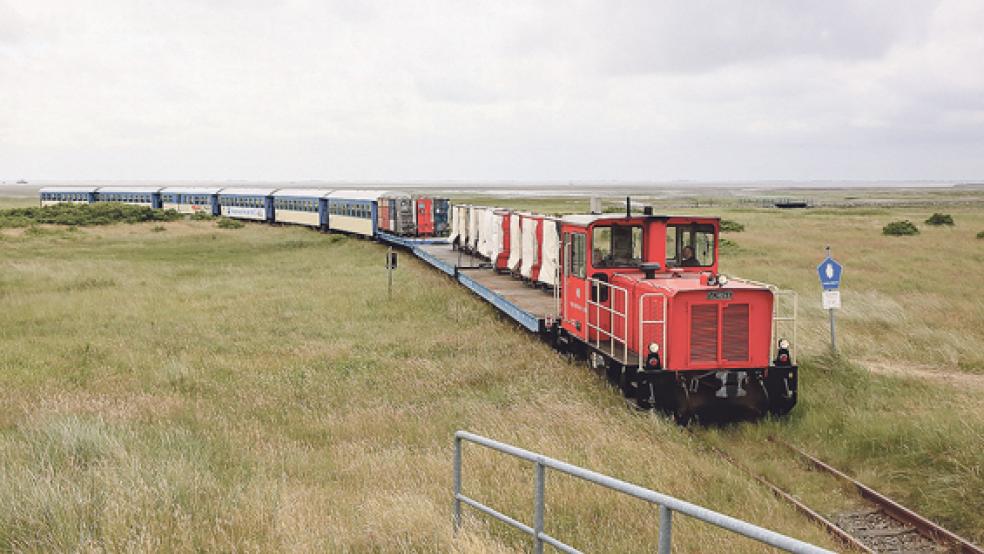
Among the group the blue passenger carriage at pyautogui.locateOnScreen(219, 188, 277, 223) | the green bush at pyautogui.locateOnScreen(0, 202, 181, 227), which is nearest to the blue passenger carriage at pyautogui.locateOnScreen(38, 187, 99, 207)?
the green bush at pyautogui.locateOnScreen(0, 202, 181, 227)

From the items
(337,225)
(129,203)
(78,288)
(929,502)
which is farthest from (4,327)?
(129,203)

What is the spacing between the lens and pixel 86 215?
64250 millimetres

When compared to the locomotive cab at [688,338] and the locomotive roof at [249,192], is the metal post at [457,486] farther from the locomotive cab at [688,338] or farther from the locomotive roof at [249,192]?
the locomotive roof at [249,192]

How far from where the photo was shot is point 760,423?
1262 centimetres

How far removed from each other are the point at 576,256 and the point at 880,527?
699cm

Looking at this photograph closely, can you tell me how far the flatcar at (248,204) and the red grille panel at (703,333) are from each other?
179 feet

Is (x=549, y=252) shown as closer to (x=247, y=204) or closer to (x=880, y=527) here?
(x=880, y=527)

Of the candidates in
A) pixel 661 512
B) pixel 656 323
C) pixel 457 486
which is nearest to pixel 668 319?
pixel 656 323

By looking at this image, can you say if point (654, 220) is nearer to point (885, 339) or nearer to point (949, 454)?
point (949, 454)

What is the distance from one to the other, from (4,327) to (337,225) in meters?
32.0

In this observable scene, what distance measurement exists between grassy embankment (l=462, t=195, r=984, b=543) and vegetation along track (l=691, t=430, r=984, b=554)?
0.37 m

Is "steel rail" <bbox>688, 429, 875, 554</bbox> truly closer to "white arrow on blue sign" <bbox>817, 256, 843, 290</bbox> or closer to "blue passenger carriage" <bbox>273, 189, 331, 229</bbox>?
"white arrow on blue sign" <bbox>817, 256, 843, 290</bbox>

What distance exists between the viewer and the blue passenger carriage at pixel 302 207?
55.7m

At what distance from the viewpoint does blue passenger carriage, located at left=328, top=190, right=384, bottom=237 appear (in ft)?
153
